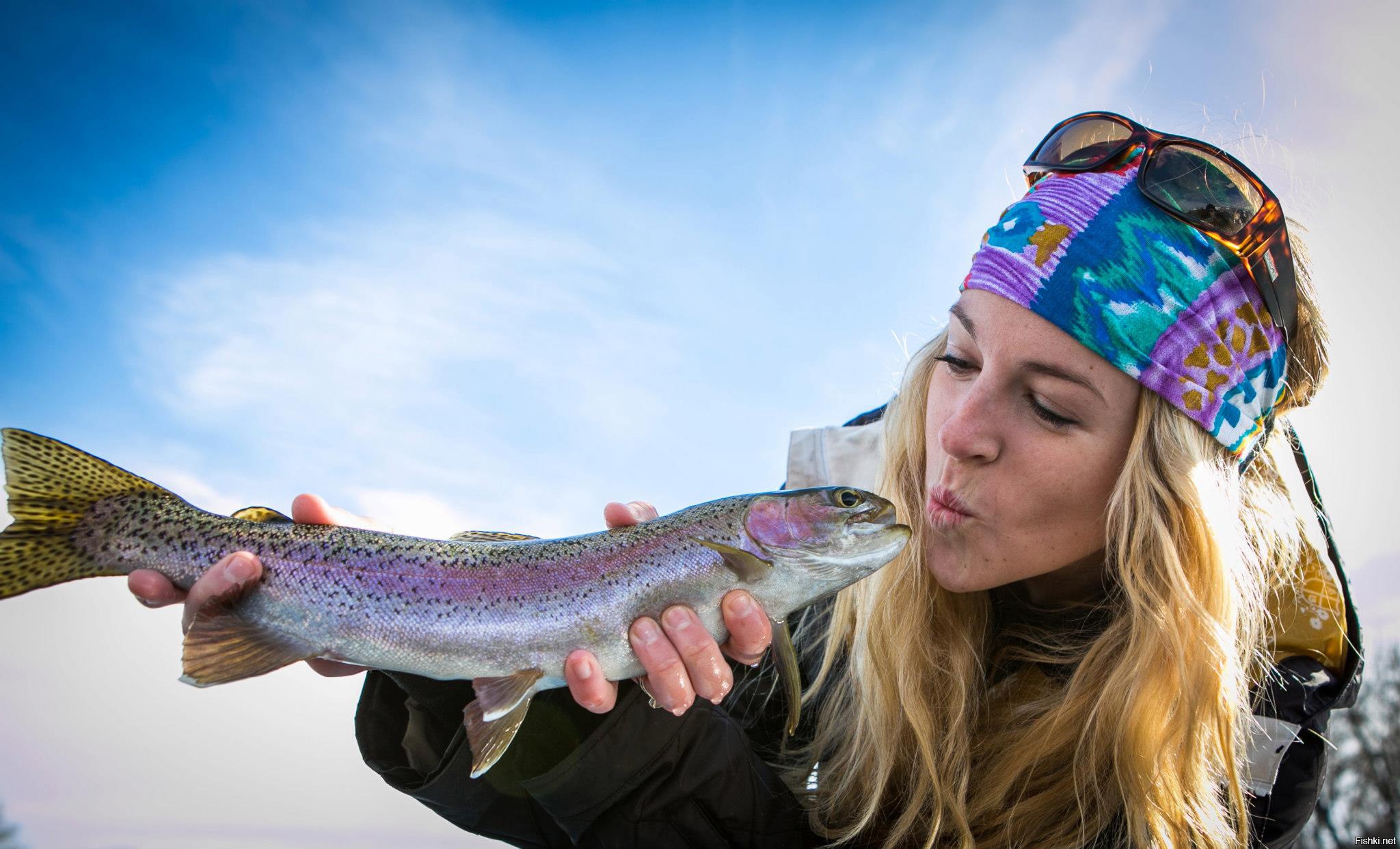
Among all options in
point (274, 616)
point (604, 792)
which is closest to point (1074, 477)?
point (604, 792)

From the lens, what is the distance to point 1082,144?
4246 mm

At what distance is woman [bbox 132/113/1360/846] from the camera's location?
3482 mm

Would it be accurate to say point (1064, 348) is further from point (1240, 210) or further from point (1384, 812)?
point (1384, 812)

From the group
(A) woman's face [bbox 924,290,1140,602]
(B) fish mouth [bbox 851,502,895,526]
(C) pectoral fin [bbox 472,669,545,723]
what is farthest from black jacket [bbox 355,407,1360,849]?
(A) woman's face [bbox 924,290,1140,602]

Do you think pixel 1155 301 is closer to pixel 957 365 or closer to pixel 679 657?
pixel 957 365

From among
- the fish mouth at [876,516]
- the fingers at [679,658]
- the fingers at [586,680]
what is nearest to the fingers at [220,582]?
the fingers at [586,680]

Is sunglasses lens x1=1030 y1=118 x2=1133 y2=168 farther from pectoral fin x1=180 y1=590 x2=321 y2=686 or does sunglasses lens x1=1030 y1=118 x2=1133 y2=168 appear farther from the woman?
pectoral fin x1=180 y1=590 x2=321 y2=686

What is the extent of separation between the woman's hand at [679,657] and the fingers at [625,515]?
1.48 feet

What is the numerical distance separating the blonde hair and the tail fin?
3301 millimetres

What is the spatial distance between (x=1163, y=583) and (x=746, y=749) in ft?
6.53

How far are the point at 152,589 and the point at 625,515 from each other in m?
1.66

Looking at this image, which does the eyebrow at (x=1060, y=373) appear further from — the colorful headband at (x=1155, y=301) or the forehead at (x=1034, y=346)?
the colorful headband at (x=1155, y=301)

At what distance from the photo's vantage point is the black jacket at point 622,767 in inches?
132

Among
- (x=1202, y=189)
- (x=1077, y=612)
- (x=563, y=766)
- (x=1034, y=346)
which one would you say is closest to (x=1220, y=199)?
(x=1202, y=189)
